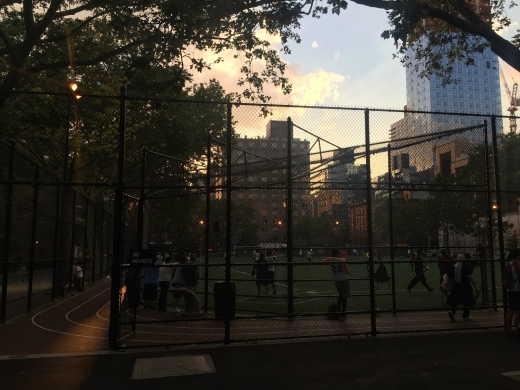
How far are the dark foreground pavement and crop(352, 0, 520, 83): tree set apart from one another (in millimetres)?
Result: 5387

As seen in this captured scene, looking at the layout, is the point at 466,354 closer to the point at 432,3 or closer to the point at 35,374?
the point at 35,374

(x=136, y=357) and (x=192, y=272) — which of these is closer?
(x=136, y=357)

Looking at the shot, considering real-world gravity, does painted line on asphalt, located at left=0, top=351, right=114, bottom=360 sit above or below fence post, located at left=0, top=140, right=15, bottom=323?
below

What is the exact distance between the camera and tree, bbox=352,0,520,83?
8.50m

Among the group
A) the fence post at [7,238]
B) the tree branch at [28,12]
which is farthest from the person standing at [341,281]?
the tree branch at [28,12]

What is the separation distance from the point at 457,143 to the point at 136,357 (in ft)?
39.9

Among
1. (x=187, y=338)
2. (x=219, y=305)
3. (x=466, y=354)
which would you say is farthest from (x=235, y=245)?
(x=466, y=354)

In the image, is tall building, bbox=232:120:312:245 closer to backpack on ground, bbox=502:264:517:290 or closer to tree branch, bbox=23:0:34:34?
backpack on ground, bbox=502:264:517:290

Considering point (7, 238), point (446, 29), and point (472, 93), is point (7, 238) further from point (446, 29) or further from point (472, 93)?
point (472, 93)

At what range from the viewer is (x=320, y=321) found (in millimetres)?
11477

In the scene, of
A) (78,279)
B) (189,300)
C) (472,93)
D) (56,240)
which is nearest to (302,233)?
(189,300)

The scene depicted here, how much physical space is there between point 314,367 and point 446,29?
9957 millimetres

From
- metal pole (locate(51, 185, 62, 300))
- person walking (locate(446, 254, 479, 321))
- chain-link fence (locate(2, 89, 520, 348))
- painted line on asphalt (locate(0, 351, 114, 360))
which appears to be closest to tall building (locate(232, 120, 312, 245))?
chain-link fence (locate(2, 89, 520, 348))

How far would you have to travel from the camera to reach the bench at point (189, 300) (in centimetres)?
1206
